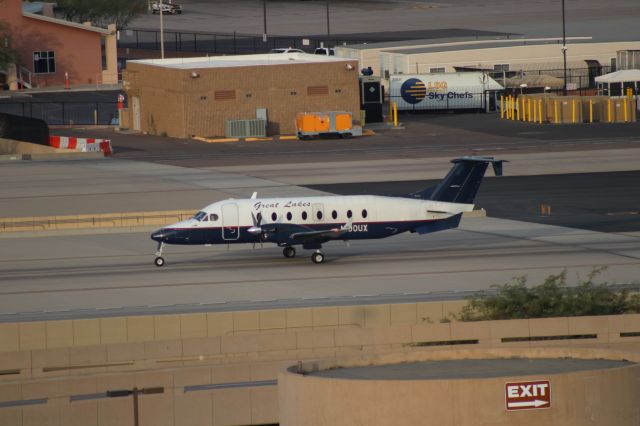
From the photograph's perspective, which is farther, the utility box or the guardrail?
the utility box

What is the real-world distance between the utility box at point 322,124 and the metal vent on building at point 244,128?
237cm

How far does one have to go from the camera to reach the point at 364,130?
270ft

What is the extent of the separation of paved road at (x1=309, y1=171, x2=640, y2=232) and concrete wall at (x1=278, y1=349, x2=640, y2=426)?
30206 millimetres

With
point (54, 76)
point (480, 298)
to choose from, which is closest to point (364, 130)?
point (54, 76)

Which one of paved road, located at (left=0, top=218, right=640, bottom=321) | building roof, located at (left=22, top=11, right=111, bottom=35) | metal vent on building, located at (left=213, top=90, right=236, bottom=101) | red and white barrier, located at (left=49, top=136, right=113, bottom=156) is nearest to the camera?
paved road, located at (left=0, top=218, right=640, bottom=321)

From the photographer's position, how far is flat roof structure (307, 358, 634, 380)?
16.6 meters

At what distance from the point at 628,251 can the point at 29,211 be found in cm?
2492

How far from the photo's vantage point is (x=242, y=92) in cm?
7944

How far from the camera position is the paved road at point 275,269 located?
35.1m

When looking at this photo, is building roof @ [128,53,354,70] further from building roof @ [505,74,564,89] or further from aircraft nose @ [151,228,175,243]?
aircraft nose @ [151,228,175,243]

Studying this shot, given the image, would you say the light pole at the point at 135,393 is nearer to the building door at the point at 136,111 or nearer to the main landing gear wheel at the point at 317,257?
the main landing gear wheel at the point at 317,257

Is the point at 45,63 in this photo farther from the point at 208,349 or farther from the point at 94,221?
the point at 208,349

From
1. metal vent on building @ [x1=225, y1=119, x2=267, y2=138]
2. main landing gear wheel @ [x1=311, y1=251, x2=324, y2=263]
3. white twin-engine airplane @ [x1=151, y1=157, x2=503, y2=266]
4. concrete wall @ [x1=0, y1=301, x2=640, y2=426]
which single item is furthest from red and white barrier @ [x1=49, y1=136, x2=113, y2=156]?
concrete wall @ [x1=0, y1=301, x2=640, y2=426]

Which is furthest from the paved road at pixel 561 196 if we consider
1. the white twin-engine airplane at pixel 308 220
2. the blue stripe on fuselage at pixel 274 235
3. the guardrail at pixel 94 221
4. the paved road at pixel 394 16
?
the paved road at pixel 394 16
